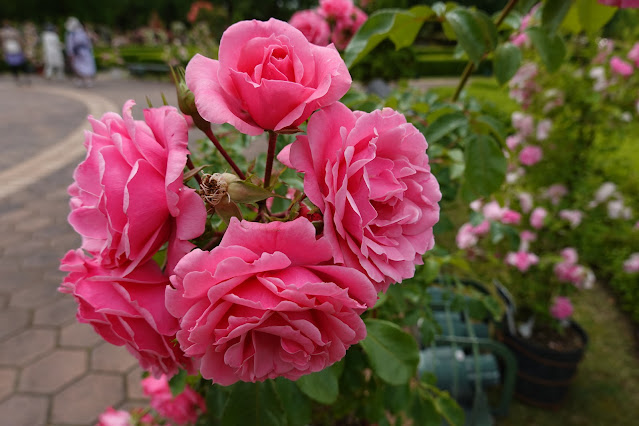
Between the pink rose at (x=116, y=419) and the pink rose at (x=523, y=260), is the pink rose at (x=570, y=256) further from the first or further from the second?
the pink rose at (x=116, y=419)

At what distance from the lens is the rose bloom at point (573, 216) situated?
99.8 inches

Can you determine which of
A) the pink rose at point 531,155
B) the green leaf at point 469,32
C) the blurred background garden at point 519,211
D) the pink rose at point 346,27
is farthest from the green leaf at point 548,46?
the pink rose at point 531,155

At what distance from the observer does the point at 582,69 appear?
2484mm

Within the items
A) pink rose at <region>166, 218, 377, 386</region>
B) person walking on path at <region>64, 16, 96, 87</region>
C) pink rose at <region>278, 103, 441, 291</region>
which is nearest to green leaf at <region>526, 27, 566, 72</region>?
pink rose at <region>278, 103, 441, 291</region>

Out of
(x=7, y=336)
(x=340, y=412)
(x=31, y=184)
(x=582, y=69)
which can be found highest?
(x=582, y=69)

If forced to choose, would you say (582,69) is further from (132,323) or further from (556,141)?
(132,323)

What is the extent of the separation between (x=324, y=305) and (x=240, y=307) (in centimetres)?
9

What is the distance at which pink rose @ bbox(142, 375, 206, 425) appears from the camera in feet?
3.88

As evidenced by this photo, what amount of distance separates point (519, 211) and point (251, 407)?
2.68 meters

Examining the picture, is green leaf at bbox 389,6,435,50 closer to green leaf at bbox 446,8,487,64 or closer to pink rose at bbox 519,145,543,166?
green leaf at bbox 446,8,487,64

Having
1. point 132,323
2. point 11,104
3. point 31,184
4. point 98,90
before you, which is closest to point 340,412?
point 132,323

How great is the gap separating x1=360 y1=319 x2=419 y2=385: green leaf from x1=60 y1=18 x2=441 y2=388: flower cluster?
0.28 meters

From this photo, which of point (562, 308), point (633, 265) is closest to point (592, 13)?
point (562, 308)

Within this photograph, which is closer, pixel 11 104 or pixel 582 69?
pixel 582 69
